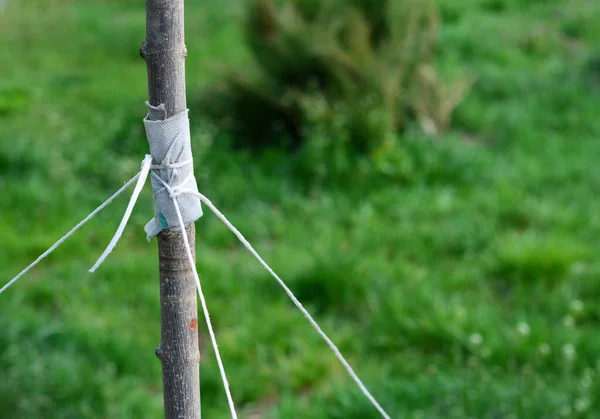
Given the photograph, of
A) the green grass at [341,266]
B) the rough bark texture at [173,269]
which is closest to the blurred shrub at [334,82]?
the green grass at [341,266]

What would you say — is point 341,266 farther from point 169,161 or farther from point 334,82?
point 169,161

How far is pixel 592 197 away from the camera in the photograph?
4363mm

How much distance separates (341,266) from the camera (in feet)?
11.9

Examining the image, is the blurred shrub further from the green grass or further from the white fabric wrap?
the white fabric wrap

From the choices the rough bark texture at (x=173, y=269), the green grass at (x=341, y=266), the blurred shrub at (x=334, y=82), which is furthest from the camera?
the blurred shrub at (x=334, y=82)

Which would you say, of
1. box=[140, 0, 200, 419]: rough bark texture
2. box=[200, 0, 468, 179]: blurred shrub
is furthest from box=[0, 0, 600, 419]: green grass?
box=[140, 0, 200, 419]: rough bark texture

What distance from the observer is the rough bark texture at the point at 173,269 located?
46.3 inches

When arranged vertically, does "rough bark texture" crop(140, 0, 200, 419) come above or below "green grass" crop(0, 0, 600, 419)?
above

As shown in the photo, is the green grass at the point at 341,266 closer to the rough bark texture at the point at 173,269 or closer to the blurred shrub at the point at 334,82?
the blurred shrub at the point at 334,82

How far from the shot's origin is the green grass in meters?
2.89

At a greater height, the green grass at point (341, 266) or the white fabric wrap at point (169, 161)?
the white fabric wrap at point (169, 161)

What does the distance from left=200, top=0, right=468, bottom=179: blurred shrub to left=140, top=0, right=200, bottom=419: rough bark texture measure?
11.2 feet

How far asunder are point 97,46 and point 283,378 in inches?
210

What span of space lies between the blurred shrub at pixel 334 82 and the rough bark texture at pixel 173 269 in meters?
3.42
